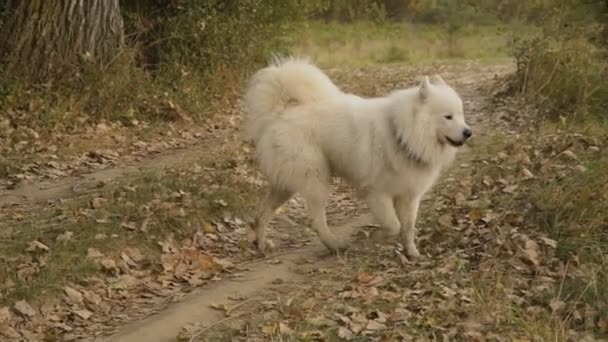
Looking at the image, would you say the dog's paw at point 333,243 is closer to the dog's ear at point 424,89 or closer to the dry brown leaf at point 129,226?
the dog's ear at point 424,89

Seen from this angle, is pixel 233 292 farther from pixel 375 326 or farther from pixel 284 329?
pixel 375 326

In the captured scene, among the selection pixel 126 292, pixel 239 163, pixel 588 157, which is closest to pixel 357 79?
pixel 239 163

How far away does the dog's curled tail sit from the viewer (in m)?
7.01

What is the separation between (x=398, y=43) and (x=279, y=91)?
2057cm

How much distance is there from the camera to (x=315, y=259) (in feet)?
22.9

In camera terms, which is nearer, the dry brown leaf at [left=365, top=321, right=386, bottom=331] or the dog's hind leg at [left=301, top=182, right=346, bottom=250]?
the dry brown leaf at [left=365, top=321, right=386, bottom=331]

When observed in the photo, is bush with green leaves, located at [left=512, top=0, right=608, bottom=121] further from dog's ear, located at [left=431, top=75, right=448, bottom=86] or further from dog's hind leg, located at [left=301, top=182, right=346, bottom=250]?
dog's hind leg, located at [left=301, top=182, right=346, bottom=250]

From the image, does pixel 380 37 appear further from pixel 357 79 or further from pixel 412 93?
pixel 412 93

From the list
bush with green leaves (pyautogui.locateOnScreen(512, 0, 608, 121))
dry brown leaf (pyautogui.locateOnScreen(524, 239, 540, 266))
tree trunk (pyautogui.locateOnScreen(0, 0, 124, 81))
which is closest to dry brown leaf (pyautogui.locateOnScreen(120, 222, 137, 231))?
dry brown leaf (pyautogui.locateOnScreen(524, 239, 540, 266))

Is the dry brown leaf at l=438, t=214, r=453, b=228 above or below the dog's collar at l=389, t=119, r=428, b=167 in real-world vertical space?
below

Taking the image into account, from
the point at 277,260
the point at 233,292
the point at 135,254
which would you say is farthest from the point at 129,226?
the point at 233,292

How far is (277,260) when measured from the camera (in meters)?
7.00

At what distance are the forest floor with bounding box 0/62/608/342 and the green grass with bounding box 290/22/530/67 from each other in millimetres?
12494

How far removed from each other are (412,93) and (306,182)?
1087mm
